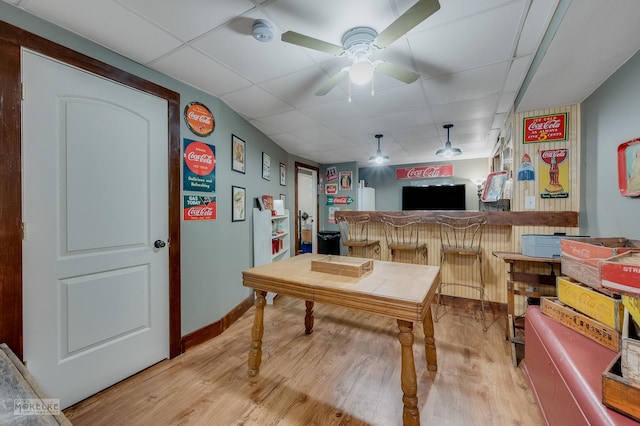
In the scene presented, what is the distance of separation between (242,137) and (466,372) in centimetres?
336

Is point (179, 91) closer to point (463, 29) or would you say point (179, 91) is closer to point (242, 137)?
point (242, 137)

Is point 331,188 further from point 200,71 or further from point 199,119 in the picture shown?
point 200,71

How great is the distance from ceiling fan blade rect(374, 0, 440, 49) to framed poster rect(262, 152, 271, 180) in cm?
276

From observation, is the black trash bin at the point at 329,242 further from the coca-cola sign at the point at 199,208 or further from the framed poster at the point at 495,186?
the coca-cola sign at the point at 199,208

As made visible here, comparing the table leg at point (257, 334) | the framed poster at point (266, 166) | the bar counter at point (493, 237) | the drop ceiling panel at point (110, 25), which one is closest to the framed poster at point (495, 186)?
the bar counter at point (493, 237)

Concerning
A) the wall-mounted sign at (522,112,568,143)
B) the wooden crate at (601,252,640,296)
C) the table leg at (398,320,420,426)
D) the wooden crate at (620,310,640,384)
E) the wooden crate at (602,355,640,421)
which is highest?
the wall-mounted sign at (522,112,568,143)

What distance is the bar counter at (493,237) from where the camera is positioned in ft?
8.91

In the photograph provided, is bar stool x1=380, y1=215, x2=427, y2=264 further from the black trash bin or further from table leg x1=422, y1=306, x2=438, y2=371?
the black trash bin

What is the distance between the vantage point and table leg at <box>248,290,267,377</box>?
1.97m

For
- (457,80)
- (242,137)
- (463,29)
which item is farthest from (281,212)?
(463,29)

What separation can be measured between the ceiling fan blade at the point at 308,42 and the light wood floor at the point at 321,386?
2299 millimetres

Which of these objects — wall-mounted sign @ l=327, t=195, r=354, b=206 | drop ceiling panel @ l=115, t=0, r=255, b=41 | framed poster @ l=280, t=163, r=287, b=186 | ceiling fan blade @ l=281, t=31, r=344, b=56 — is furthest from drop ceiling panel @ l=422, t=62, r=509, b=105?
wall-mounted sign @ l=327, t=195, r=354, b=206

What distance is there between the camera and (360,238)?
4098 mm

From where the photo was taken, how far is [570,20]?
142 cm
